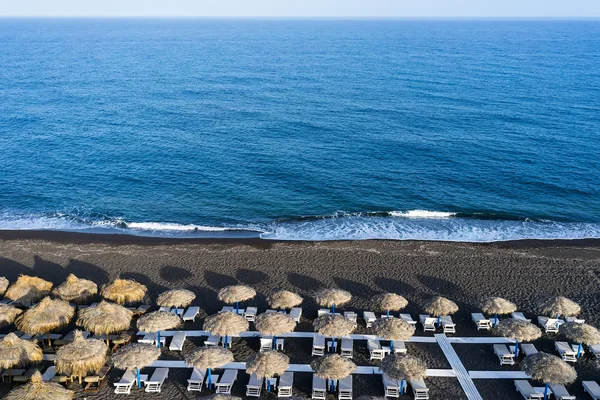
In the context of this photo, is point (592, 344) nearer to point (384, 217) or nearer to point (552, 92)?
point (384, 217)

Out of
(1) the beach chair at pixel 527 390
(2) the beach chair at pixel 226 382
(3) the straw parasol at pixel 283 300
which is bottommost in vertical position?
(2) the beach chair at pixel 226 382

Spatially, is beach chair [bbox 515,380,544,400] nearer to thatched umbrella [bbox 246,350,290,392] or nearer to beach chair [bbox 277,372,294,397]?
beach chair [bbox 277,372,294,397]

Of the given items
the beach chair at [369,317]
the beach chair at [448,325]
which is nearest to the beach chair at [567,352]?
the beach chair at [448,325]

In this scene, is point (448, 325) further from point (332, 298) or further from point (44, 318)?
point (44, 318)

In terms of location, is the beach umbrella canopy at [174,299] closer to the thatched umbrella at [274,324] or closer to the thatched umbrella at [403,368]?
the thatched umbrella at [274,324]

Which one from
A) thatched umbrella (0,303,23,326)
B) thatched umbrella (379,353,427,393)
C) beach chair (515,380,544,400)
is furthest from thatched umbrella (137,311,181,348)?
beach chair (515,380,544,400)

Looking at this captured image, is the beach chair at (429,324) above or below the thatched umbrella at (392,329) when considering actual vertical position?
below

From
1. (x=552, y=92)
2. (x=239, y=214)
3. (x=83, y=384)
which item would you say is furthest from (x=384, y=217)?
(x=552, y=92)
